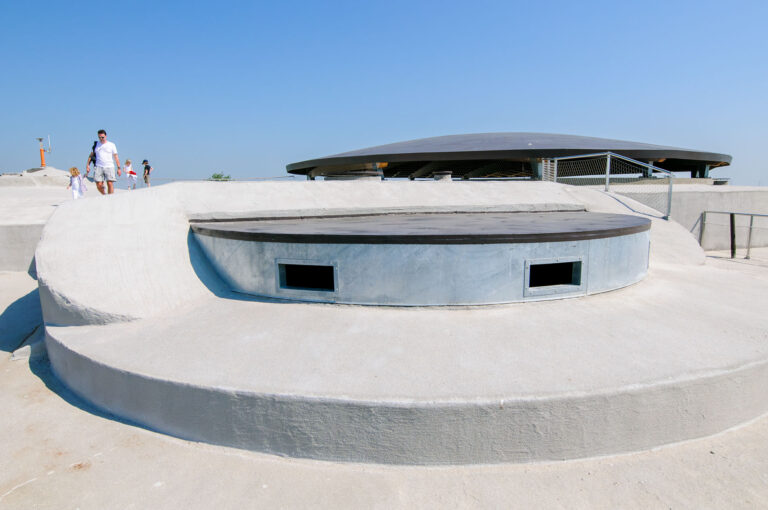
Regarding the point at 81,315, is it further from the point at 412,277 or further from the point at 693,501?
the point at 693,501

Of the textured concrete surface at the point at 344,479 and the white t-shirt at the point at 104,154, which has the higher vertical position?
the white t-shirt at the point at 104,154

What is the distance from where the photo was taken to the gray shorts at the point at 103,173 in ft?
31.4

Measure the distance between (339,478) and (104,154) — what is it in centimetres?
943

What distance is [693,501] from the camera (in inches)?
113

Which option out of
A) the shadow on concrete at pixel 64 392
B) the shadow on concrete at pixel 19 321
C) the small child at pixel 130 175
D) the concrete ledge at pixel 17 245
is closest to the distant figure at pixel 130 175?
the small child at pixel 130 175

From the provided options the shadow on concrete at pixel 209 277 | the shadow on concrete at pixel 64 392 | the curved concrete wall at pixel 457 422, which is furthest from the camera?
the shadow on concrete at pixel 209 277

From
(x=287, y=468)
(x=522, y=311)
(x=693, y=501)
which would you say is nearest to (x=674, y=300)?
(x=522, y=311)

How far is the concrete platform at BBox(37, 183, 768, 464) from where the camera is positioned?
10.6 ft

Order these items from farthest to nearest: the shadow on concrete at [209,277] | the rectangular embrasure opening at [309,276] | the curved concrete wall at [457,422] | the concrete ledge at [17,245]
Answer: the concrete ledge at [17,245], the rectangular embrasure opening at [309,276], the shadow on concrete at [209,277], the curved concrete wall at [457,422]

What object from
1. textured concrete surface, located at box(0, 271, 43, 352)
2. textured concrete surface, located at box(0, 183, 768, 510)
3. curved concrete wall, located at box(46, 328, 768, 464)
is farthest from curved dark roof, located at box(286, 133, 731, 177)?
textured concrete surface, located at box(0, 183, 768, 510)

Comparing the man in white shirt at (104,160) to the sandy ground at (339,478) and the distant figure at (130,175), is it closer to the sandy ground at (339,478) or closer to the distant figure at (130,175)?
the distant figure at (130,175)

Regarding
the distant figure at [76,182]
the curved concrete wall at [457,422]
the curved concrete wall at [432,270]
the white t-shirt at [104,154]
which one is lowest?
the curved concrete wall at [457,422]

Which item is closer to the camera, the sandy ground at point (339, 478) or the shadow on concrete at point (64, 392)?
the sandy ground at point (339, 478)

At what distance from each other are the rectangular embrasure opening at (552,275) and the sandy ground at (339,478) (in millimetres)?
2376
